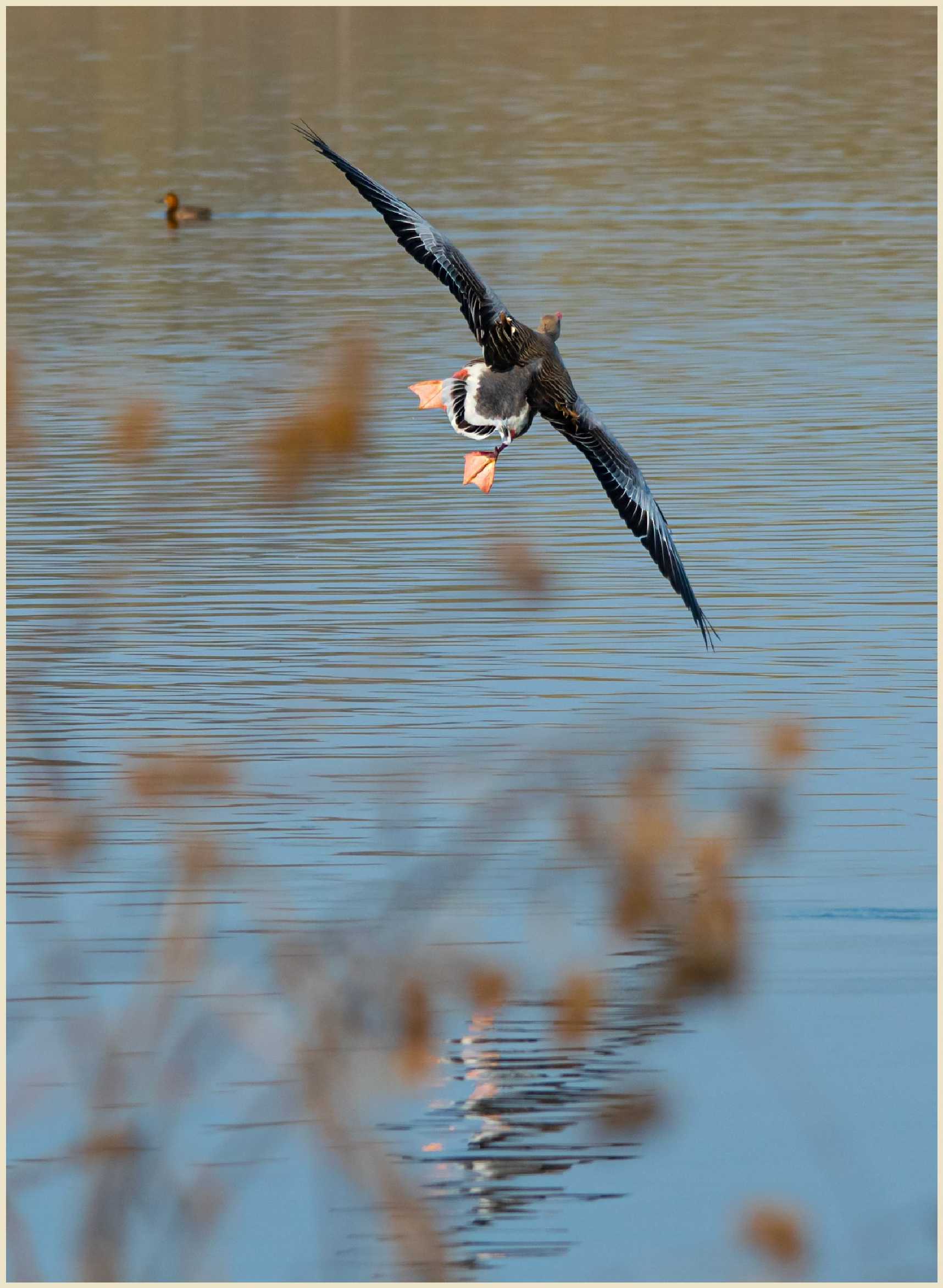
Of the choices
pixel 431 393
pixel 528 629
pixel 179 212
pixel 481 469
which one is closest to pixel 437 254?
pixel 431 393

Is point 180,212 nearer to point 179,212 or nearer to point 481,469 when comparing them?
point 179,212

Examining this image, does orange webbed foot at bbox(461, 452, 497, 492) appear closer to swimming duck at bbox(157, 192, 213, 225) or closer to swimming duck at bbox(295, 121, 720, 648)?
swimming duck at bbox(295, 121, 720, 648)

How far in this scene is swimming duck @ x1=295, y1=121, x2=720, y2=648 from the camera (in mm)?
9688

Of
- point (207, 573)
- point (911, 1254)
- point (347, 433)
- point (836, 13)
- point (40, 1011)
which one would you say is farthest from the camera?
point (836, 13)

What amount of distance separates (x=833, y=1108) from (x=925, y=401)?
1590 centimetres

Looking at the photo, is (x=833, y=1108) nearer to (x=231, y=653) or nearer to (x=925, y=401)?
(x=231, y=653)

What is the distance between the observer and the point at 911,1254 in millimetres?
7777

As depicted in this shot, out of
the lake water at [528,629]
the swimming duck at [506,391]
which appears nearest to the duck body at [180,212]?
the lake water at [528,629]

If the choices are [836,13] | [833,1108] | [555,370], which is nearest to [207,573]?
[555,370]

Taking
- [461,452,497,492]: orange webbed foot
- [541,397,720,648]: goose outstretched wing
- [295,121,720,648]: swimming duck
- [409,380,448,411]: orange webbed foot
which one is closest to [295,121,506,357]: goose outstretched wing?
[295,121,720,648]: swimming duck

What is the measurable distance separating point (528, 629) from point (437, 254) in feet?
19.1

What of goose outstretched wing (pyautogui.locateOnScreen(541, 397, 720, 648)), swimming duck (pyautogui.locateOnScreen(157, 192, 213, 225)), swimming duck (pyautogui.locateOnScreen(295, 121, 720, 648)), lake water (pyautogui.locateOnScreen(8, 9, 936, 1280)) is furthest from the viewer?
swimming duck (pyautogui.locateOnScreen(157, 192, 213, 225))

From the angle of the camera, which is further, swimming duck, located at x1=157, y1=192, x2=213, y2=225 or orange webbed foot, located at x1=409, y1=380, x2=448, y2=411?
swimming duck, located at x1=157, y1=192, x2=213, y2=225

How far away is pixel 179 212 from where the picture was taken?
3922cm
